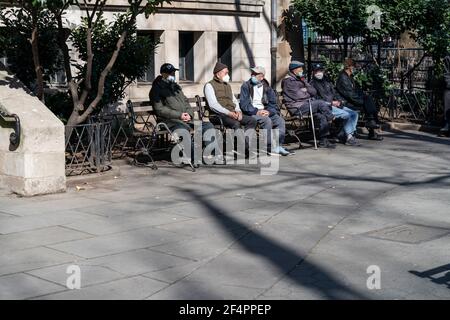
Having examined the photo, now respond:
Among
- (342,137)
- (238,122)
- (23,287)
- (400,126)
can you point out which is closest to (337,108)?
(342,137)

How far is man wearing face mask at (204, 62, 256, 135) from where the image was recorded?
12453mm

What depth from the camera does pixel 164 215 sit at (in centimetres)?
856

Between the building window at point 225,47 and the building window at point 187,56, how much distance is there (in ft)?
3.07

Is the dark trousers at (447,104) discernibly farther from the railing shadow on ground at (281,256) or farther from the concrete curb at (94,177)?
the railing shadow on ground at (281,256)

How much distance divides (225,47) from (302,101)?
15.5 feet

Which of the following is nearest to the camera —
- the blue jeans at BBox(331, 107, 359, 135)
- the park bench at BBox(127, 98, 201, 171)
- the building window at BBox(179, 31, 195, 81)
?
the park bench at BBox(127, 98, 201, 171)

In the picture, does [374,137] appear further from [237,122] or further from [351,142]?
[237,122]

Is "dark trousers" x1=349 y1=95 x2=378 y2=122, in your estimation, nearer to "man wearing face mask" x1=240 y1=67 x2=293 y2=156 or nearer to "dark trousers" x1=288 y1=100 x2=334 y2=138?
"dark trousers" x1=288 y1=100 x2=334 y2=138

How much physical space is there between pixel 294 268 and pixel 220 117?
19.8 feet

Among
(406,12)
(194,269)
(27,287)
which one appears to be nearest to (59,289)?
(27,287)

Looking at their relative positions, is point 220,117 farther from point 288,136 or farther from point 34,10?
point 34,10

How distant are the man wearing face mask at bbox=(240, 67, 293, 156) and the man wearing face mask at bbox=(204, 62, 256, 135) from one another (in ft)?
0.63

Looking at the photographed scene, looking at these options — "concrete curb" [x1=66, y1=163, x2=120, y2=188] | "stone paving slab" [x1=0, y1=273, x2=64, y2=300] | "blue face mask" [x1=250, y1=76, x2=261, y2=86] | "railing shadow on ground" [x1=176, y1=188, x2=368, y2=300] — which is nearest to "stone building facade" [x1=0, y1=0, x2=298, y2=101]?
"blue face mask" [x1=250, y1=76, x2=261, y2=86]

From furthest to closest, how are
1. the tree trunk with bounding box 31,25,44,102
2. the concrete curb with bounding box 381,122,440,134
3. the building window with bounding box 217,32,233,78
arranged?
1. the building window with bounding box 217,32,233,78
2. the concrete curb with bounding box 381,122,440,134
3. the tree trunk with bounding box 31,25,44,102
